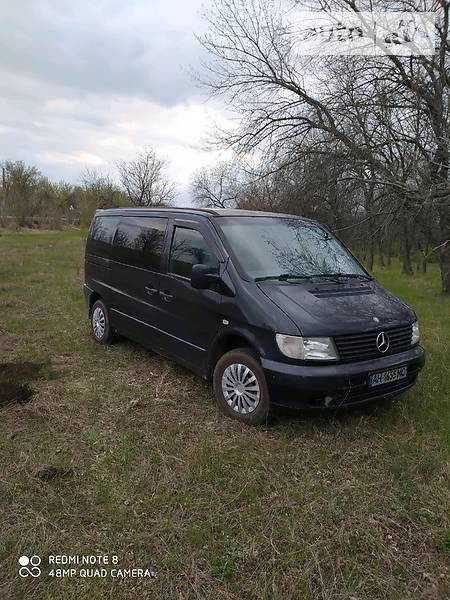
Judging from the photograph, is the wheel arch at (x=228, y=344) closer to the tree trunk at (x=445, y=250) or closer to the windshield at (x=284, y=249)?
the windshield at (x=284, y=249)

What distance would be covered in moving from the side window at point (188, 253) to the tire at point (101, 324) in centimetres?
186

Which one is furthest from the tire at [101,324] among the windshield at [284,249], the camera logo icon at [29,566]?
the camera logo icon at [29,566]

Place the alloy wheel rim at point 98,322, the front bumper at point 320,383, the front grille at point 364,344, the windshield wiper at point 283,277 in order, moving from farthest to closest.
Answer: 1. the alloy wheel rim at point 98,322
2. the windshield wiper at point 283,277
3. the front grille at point 364,344
4. the front bumper at point 320,383

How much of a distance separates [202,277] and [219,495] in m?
1.93

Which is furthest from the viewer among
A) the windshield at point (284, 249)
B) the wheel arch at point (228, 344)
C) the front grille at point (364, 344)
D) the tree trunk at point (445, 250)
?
the tree trunk at point (445, 250)

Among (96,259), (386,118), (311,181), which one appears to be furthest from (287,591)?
(311,181)

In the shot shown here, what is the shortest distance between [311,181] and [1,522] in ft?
41.7

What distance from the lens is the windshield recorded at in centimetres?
437

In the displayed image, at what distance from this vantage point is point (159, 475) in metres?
3.22

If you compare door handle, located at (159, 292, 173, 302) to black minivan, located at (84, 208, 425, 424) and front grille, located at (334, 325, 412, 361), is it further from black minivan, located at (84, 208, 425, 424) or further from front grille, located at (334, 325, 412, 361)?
front grille, located at (334, 325, 412, 361)

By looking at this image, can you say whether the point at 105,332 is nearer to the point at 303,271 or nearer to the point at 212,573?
the point at 303,271

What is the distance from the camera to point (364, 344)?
3.80 m

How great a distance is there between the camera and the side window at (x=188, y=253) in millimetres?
4539

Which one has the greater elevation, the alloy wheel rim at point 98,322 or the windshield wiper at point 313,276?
the windshield wiper at point 313,276
